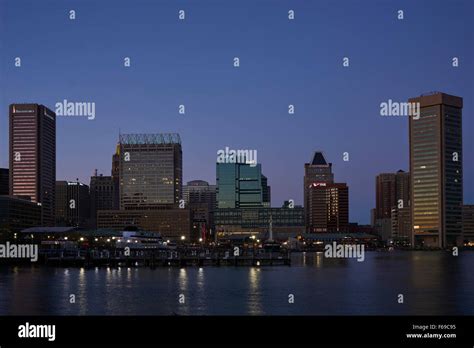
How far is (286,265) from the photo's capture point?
120562 millimetres
